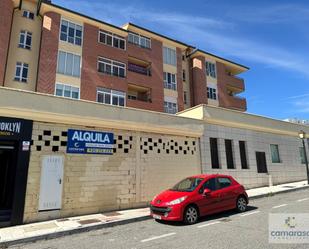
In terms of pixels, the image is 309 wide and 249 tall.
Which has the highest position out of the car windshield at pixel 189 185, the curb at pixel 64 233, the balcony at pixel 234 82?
the balcony at pixel 234 82

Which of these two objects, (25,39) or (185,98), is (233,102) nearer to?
(185,98)

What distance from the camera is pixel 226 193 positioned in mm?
9484

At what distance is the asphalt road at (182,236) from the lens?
6088 mm

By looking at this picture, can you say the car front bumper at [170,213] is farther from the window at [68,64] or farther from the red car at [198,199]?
the window at [68,64]

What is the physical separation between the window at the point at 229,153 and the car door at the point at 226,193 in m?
6.43

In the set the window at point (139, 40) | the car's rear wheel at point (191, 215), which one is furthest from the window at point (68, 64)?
the car's rear wheel at point (191, 215)

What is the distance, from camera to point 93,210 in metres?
10.5

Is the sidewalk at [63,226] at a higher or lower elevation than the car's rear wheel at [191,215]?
lower

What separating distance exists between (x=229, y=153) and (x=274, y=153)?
5.51 meters

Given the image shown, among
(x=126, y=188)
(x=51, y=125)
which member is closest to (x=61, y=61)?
(x=51, y=125)

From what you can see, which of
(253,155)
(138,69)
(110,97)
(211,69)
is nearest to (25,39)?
(110,97)

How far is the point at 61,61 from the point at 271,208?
18.8 meters

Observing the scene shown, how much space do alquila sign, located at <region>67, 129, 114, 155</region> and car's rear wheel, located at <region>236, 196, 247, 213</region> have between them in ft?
19.7

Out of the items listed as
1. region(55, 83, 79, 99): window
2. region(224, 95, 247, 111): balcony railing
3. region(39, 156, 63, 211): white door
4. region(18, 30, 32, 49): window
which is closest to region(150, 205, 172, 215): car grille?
region(39, 156, 63, 211): white door
